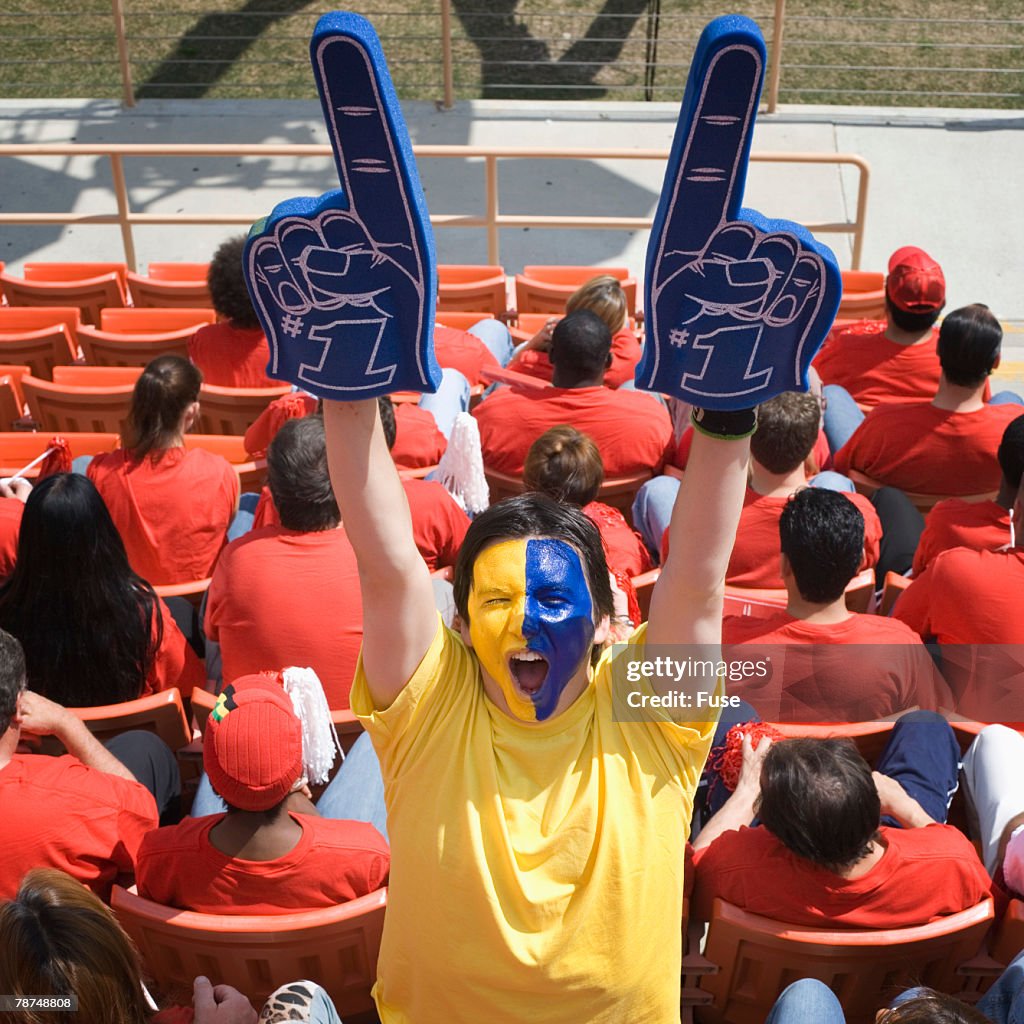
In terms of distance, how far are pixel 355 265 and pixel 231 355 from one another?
12.0 ft

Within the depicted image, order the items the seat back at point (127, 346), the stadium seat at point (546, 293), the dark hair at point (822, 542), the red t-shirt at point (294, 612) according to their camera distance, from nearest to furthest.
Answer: the dark hair at point (822, 542), the red t-shirt at point (294, 612), the seat back at point (127, 346), the stadium seat at point (546, 293)

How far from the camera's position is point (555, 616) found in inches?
71.0

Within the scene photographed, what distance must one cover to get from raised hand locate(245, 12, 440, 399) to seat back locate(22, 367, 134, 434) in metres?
3.23

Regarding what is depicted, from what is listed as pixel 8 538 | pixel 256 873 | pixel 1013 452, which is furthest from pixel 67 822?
pixel 1013 452

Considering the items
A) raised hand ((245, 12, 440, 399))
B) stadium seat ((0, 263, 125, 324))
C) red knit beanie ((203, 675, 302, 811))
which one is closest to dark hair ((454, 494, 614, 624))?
raised hand ((245, 12, 440, 399))

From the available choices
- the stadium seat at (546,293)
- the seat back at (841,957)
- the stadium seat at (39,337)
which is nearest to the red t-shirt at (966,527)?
the seat back at (841,957)

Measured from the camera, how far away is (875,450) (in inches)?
175

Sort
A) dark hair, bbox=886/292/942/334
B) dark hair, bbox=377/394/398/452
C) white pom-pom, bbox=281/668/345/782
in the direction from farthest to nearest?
dark hair, bbox=886/292/942/334, dark hair, bbox=377/394/398/452, white pom-pom, bbox=281/668/345/782

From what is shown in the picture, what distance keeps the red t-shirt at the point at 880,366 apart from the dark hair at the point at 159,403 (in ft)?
8.72

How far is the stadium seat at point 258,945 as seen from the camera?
258 centimetres

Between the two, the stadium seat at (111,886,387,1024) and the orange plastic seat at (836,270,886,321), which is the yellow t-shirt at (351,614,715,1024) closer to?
the stadium seat at (111,886,387,1024)

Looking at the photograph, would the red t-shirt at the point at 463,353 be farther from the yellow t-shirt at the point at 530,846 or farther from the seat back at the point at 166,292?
the yellow t-shirt at the point at 530,846

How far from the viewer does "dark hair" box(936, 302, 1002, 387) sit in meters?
4.30

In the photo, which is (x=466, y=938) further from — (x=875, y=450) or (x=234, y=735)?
(x=875, y=450)
